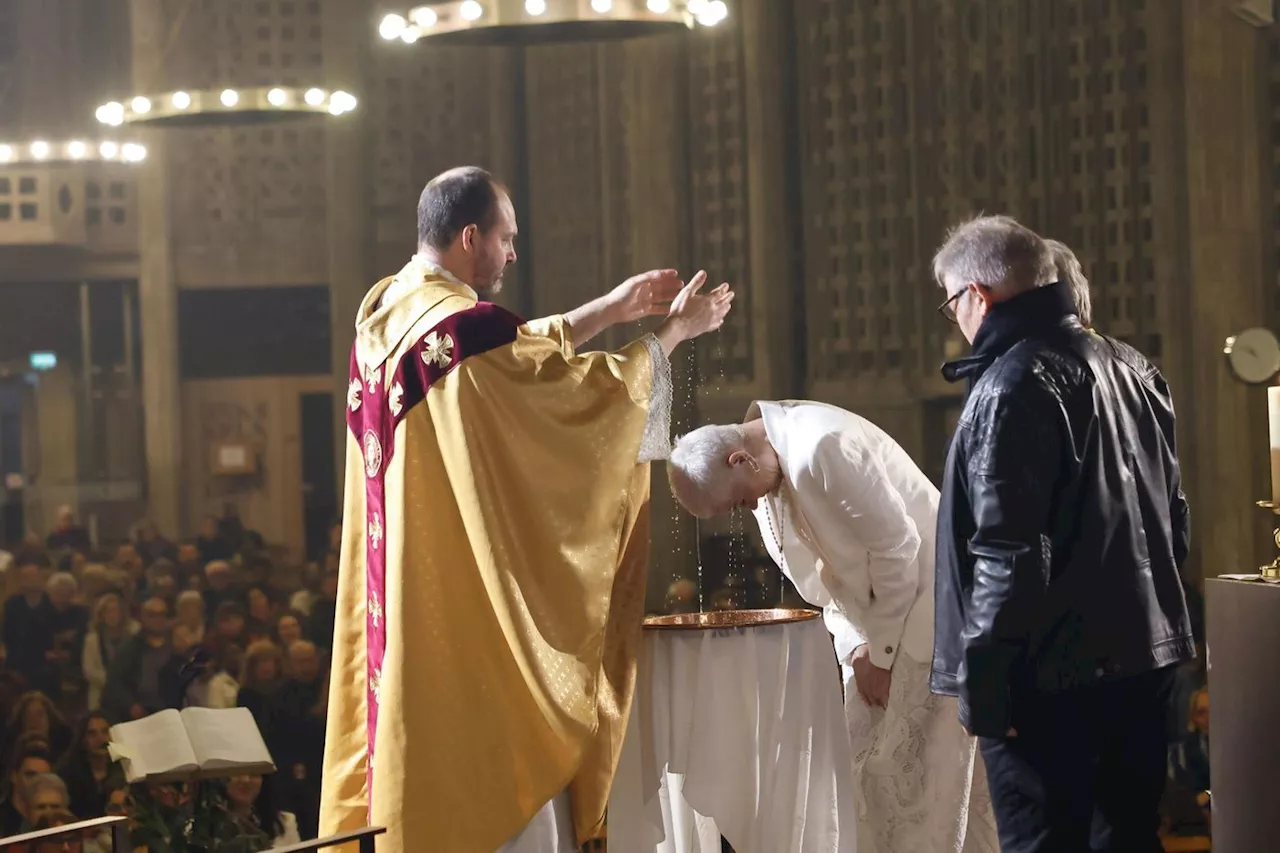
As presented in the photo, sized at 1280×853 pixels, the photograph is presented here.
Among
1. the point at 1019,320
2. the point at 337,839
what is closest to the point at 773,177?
the point at 1019,320

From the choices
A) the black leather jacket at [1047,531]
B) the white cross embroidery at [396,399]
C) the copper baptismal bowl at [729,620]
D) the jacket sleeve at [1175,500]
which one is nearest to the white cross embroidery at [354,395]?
the white cross embroidery at [396,399]

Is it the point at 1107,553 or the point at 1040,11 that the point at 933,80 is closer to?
the point at 1040,11

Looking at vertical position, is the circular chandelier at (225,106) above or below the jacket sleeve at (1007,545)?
above

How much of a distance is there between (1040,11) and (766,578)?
2.42 m

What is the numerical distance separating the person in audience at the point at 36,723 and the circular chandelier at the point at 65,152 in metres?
2.04

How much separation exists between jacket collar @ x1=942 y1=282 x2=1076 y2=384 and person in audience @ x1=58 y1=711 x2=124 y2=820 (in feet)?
13.5

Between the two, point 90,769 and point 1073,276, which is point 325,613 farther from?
point 1073,276

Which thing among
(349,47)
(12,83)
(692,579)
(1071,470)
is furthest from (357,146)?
(1071,470)

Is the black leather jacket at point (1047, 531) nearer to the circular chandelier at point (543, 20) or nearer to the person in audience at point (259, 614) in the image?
the circular chandelier at point (543, 20)

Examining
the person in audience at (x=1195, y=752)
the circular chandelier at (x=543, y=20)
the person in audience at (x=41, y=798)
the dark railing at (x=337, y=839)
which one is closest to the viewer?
the dark railing at (x=337, y=839)

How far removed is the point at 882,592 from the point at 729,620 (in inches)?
14.0

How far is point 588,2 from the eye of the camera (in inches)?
210

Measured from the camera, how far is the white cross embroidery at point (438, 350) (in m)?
3.35

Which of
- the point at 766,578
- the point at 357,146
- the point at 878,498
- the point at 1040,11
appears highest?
the point at 1040,11
